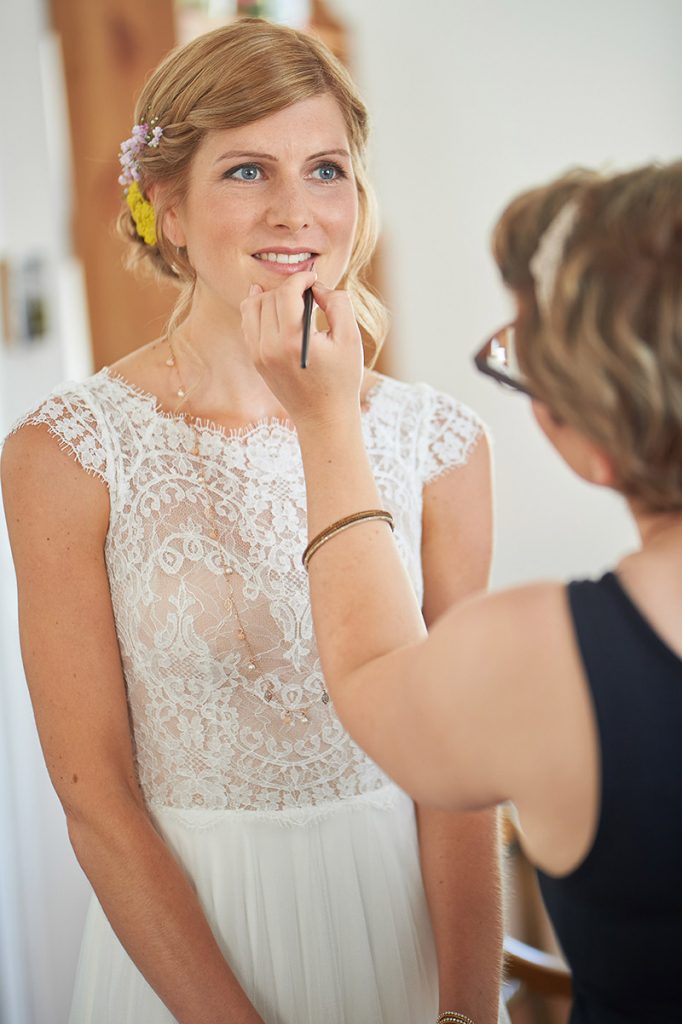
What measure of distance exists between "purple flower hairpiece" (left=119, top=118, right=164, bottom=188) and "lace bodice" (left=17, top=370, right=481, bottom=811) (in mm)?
260

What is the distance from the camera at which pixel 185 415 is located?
4.47 feet

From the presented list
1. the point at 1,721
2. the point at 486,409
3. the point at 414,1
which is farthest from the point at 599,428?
the point at 414,1

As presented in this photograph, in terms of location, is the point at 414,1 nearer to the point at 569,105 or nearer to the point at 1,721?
the point at 569,105

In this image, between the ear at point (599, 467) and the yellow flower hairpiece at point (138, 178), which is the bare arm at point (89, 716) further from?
the ear at point (599, 467)

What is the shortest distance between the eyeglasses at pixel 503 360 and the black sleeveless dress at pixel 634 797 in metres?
0.19

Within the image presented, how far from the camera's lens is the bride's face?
1285 millimetres

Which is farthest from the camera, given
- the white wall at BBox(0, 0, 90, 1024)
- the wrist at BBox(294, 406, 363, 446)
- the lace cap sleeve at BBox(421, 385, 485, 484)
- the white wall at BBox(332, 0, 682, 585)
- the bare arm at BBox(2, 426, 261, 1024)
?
the white wall at BBox(332, 0, 682, 585)

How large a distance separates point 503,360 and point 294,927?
761mm

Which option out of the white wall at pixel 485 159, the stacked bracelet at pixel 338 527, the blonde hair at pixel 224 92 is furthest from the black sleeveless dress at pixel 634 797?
the white wall at pixel 485 159

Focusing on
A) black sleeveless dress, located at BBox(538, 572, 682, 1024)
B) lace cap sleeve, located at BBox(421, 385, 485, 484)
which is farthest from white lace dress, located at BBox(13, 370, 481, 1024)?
black sleeveless dress, located at BBox(538, 572, 682, 1024)

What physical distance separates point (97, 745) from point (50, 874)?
4.03ft

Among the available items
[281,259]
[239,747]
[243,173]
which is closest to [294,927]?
[239,747]

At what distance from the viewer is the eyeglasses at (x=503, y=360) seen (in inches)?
34.8

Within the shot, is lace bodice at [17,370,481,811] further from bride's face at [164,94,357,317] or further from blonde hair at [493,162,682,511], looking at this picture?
blonde hair at [493,162,682,511]
